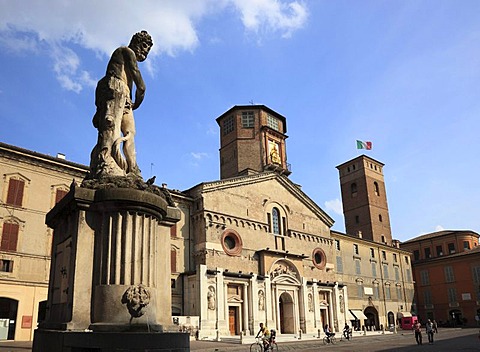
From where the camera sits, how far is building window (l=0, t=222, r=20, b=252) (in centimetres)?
2584

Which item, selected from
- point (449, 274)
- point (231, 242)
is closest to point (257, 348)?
point (231, 242)

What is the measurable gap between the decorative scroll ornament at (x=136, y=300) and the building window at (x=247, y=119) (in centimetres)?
4347

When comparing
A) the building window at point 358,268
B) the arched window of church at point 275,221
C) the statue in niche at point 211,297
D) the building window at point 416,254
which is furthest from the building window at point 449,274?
the statue in niche at point 211,297

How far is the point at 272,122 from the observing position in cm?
5119

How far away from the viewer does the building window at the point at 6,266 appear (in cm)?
2544

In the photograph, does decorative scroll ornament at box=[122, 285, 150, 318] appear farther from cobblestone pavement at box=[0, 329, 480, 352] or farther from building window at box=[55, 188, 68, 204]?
building window at box=[55, 188, 68, 204]

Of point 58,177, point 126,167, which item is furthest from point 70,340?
point 58,177

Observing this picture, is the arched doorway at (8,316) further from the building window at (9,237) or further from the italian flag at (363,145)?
the italian flag at (363,145)

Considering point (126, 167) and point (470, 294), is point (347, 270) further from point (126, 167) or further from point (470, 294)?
point (126, 167)

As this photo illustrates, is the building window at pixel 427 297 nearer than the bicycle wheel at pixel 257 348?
No

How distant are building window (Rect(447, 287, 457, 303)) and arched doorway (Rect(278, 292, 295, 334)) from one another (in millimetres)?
30013

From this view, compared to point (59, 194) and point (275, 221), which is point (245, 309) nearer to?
point (275, 221)

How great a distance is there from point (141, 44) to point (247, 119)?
41.0 m

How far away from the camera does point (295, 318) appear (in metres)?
39.2
